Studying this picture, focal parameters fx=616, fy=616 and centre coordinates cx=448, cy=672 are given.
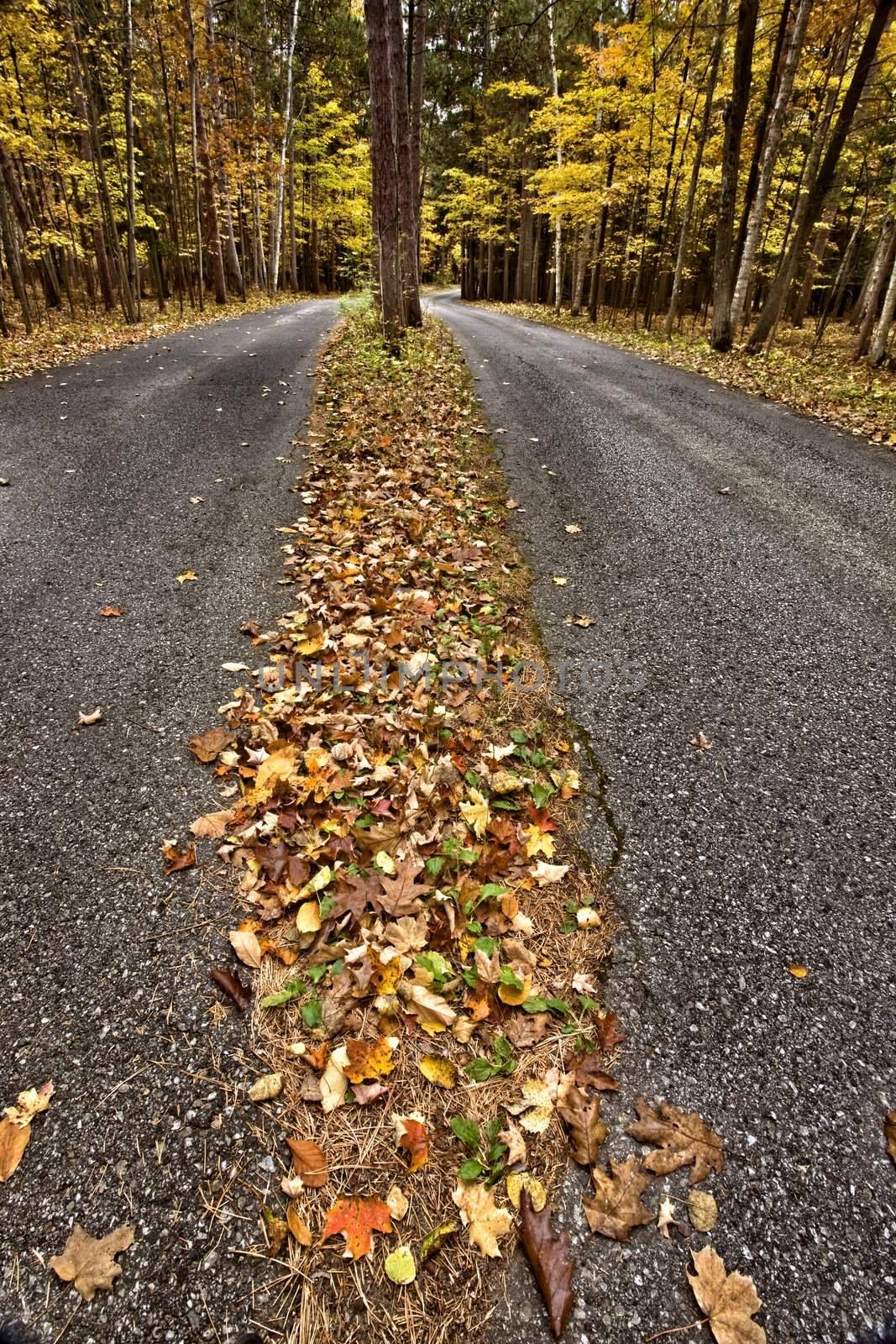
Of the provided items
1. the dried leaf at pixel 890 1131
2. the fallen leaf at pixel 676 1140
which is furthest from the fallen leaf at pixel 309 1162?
the dried leaf at pixel 890 1131

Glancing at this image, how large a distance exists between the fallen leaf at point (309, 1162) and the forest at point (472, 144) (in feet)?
35.9

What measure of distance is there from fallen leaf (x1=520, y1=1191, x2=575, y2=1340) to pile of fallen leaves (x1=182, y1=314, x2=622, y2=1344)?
2 cm

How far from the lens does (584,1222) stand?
1.48m

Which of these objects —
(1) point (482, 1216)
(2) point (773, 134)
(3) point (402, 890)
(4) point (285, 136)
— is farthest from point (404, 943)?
(4) point (285, 136)

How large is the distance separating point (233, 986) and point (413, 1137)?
2.29 feet

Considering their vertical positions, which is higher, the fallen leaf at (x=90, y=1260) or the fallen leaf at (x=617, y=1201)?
the fallen leaf at (x=90, y=1260)

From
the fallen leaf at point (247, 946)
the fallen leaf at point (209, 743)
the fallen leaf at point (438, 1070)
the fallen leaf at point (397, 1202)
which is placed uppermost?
the fallen leaf at point (209, 743)

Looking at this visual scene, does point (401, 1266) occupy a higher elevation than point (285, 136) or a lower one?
lower

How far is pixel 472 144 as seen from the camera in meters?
28.4

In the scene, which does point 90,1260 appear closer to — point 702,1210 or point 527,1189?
point 527,1189

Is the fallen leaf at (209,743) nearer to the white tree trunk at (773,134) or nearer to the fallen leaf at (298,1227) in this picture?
the fallen leaf at (298,1227)

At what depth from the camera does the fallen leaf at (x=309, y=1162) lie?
1.53 m

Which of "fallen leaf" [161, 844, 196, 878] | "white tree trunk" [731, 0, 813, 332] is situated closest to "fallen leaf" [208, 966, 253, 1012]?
"fallen leaf" [161, 844, 196, 878]

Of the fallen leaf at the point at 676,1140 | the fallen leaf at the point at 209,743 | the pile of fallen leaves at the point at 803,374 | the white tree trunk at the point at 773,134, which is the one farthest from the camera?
the white tree trunk at the point at 773,134
